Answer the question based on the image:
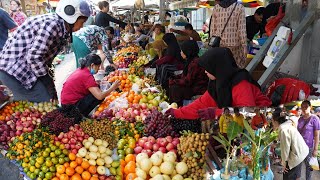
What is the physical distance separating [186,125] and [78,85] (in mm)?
1600

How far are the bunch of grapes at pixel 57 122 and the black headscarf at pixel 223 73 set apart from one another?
A: 147 cm

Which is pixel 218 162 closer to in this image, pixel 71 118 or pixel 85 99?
pixel 71 118

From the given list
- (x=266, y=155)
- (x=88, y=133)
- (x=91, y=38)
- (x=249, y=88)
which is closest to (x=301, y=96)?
(x=249, y=88)

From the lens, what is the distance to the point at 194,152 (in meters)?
2.57

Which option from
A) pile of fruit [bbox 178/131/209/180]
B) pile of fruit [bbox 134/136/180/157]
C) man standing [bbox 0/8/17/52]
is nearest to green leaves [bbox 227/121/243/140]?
pile of fruit [bbox 178/131/209/180]

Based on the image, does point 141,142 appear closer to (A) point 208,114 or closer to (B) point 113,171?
(B) point 113,171

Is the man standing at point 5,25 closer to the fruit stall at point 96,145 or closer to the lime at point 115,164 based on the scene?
the fruit stall at point 96,145

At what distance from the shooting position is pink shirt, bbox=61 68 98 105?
3.81 m

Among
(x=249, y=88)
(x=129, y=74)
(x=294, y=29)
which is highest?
(x=294, y=29)

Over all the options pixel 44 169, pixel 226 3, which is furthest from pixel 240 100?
pixel 226 3

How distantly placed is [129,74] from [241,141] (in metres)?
4.09

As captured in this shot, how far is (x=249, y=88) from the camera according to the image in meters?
3.09

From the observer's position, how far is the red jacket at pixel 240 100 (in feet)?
9.98

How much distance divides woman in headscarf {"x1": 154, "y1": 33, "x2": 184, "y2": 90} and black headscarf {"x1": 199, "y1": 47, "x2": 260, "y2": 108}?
2.16 m
